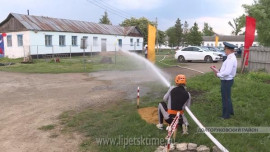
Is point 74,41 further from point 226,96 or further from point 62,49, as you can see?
point 226,96

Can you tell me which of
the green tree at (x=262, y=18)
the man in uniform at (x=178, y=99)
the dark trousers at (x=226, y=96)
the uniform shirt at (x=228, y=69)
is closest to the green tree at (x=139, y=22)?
the green tree at (x=262, y=18)

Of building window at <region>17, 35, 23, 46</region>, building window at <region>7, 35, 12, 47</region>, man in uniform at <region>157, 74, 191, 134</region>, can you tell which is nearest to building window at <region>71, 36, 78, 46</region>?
building window at <region>17, 35, 23, 46</region>

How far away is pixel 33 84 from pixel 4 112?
19.5 ft

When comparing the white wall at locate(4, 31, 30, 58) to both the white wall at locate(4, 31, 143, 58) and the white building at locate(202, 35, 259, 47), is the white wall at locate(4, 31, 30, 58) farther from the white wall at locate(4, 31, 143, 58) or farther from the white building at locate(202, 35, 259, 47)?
the white building at locate(202, 35, 259, 47)

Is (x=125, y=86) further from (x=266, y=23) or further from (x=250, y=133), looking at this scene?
(x=266, y=23)

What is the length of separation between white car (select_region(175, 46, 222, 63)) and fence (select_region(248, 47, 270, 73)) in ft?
35.0

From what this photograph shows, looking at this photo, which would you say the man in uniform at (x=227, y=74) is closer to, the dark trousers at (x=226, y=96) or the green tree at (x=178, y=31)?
the dark trousers at (x=226, y=96)

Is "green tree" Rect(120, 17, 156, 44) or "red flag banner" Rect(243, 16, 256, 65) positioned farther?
"green tree" Rect(120, 17, 156, 44)

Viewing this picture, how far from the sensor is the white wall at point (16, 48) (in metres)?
30.9

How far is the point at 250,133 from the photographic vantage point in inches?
233

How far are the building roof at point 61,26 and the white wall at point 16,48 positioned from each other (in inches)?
49.9

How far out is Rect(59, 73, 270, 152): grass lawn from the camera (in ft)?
17.6

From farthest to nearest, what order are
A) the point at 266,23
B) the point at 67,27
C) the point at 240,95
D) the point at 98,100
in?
the point at 67,27, the point at 266,23, the point at 98,100, the point at 240,95

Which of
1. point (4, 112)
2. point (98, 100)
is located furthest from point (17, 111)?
point (98, 100)
